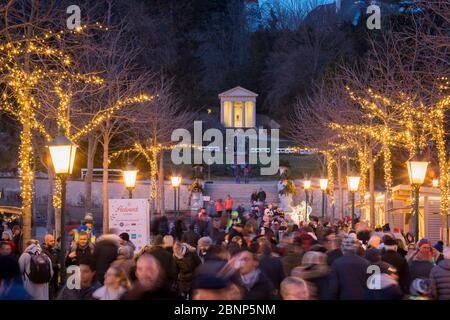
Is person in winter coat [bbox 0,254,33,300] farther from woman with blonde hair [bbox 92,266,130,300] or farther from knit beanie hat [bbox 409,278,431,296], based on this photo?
knit beanie hat [bbox 409,278,431,296]

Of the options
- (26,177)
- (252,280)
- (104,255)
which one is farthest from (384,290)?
(26,177)

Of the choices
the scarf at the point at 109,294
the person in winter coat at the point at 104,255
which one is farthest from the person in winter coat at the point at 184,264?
the scarf at the point at 109,294

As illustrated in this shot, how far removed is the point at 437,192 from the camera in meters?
25.3

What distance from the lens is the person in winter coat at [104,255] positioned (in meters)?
12.3

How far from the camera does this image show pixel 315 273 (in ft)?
31.7

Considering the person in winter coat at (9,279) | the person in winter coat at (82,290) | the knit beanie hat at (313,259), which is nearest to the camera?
the person in winter coat at (9,279)

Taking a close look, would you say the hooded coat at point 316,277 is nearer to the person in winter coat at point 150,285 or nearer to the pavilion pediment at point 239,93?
the person in winter coat at point 150,285

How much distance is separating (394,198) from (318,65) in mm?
44883

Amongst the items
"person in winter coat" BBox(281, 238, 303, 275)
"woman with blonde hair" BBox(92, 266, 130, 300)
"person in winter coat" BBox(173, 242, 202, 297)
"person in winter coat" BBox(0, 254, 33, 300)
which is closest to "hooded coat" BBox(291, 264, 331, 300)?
"woman with blonde hair" BBox(92, 266, 130, 300)

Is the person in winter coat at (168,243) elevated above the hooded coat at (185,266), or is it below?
above

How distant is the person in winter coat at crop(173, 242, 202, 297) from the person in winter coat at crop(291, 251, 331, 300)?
3.50m

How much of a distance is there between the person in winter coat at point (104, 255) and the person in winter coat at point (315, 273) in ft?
12.2
